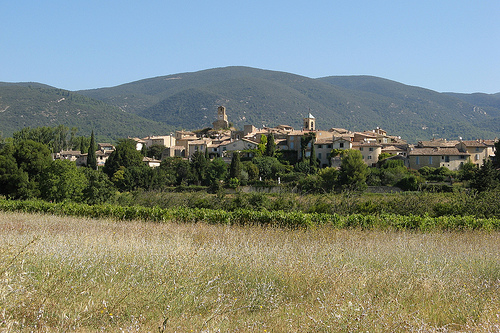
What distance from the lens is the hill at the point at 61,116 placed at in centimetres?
16838

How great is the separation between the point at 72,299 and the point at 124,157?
60.7 m

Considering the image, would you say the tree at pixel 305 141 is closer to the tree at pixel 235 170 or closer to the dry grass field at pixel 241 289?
the tree at pixel 235 170

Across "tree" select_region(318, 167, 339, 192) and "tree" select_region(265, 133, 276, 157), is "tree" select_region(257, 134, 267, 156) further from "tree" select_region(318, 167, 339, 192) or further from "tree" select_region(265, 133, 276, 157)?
"tree" select_region(318, 167, 339, 192)

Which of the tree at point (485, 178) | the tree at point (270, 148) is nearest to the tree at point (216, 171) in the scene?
the tree at point (270, 148)

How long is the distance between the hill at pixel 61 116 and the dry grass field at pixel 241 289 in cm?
16622

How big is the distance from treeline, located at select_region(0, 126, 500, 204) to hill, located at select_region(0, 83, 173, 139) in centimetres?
11081

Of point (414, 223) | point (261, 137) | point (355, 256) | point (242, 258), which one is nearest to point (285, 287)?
point (242, 258)

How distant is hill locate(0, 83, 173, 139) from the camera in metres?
168

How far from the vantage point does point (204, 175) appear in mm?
59344

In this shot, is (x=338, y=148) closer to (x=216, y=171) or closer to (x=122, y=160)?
(x=216, y=171)

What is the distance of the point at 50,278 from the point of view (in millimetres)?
6309

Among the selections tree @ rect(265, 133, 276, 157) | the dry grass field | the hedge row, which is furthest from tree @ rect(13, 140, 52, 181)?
tree @ rect(265, 133, 276, 157)

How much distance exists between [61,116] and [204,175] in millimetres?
137219

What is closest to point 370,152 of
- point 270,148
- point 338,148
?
point 338,148
